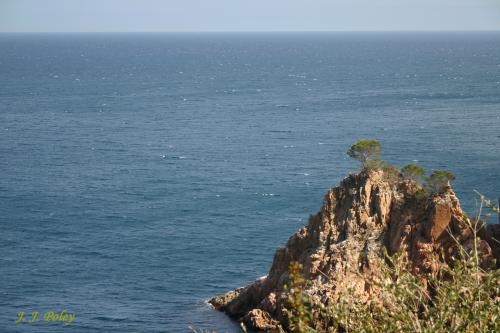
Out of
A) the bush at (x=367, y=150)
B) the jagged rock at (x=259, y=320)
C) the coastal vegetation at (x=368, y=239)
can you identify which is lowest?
the jagged rock at (x=259, y=320)

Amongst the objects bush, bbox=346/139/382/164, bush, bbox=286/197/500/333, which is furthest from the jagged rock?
bush, bbox=286/197/500/333

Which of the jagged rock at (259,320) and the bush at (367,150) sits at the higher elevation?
the bush at (367,150)

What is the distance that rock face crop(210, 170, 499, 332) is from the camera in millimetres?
60562

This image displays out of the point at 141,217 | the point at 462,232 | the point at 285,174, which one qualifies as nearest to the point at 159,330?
the point at 462,232

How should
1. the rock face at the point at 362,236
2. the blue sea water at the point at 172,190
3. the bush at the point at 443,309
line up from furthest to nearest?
the blue sea water at the point at 172,190
the rock face at the point at 362,236
the bush at the point at 443,309

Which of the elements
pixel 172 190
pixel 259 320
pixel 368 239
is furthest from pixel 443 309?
pixel 172 190

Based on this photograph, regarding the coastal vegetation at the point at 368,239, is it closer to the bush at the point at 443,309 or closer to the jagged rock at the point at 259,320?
the jagged rock at the point at 259,320

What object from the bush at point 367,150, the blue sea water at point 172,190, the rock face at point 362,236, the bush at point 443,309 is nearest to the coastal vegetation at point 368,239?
the rock face at point 362,236

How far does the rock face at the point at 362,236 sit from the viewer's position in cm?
6056

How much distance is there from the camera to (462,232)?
6028cm

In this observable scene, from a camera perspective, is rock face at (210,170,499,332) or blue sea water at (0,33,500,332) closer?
rock face at (210,170,499,332)

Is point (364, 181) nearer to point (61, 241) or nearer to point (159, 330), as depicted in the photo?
point (159, 330)

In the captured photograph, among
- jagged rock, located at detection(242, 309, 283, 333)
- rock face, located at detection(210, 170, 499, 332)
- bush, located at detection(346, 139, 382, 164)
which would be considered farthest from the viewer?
bush, located at detection(346, 139, 382, 164)

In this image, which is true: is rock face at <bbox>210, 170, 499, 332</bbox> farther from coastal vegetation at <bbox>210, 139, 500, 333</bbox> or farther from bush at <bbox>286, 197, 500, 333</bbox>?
bush at <bbox>286, 197, 500, 333</bbox>
